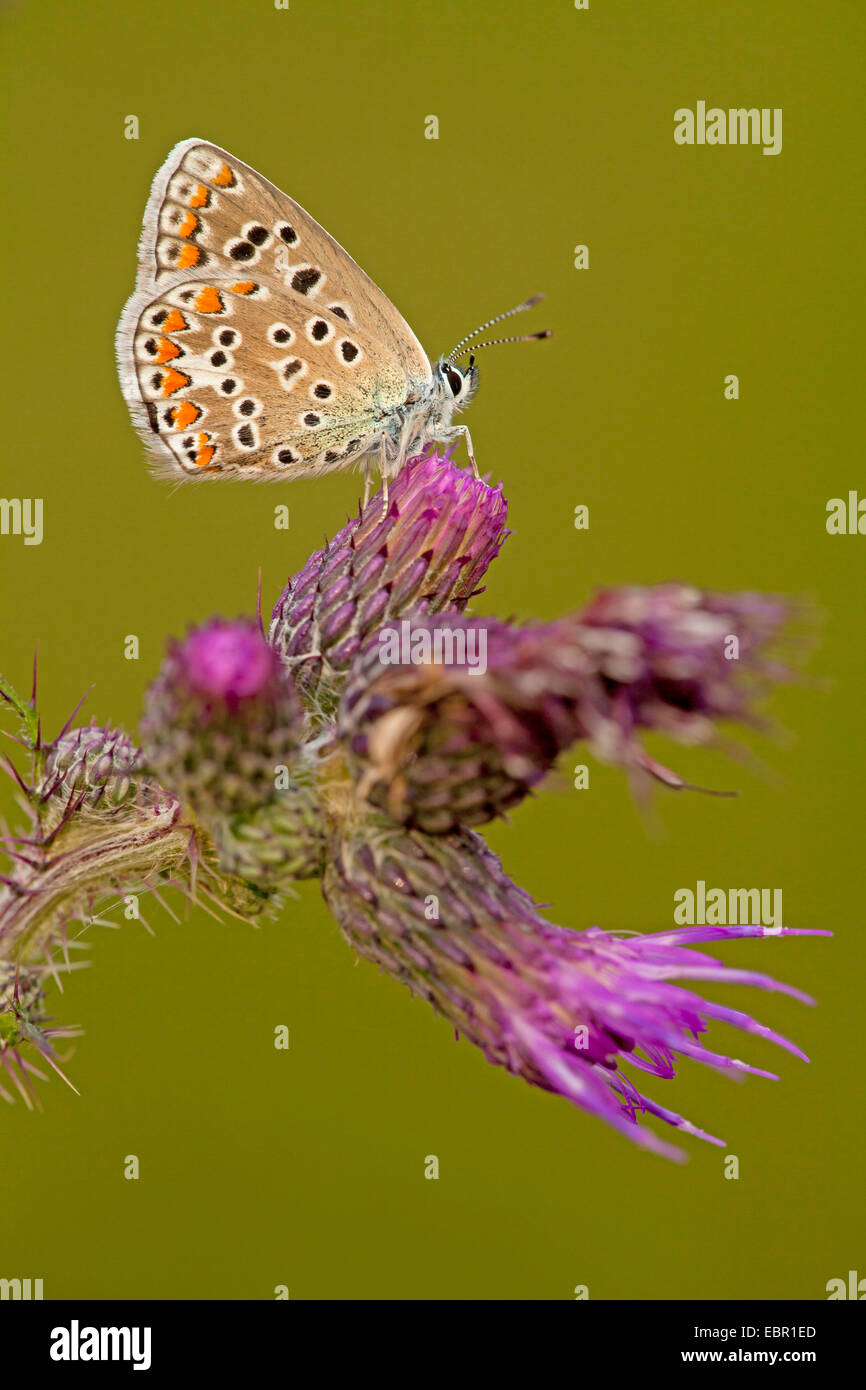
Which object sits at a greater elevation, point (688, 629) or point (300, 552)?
point (300, 552)

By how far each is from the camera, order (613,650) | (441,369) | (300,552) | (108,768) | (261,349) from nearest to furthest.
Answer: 1. (613,650)
2. (108,768)
3. (261,349)
4. (441,369)
5. (300,552)

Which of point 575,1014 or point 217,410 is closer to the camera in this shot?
point 575,1014

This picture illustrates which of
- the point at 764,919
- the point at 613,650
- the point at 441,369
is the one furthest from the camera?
the point at 764,919

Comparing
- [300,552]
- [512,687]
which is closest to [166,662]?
[512,687]

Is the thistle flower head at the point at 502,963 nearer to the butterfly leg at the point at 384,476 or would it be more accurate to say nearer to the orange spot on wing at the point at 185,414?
the butterfly leg at the point at 384,476

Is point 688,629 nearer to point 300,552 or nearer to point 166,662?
point 166,662

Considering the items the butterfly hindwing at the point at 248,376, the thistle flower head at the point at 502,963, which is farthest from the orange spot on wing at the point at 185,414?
the thistle flower head at the point at 502,963

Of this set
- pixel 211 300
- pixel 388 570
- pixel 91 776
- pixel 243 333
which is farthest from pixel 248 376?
pixel 91 776

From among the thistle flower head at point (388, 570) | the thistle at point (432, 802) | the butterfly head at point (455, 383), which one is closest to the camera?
the thistle at point (432, 802)

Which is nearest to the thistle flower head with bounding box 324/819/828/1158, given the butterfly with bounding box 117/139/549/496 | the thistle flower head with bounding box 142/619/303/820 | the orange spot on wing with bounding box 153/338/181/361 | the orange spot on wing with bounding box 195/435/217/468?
the thistle flower head with bounding box 142/619/303/820
